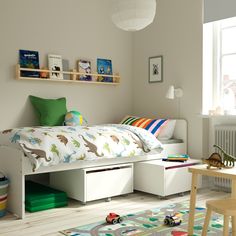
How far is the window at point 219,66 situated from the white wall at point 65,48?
1184 millimetres

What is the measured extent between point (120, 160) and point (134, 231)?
3.49 feet

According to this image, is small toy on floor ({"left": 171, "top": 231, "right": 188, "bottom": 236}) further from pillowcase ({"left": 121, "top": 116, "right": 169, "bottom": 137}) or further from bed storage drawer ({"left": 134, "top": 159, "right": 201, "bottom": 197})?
pillowcase ({"left": 121, "top": 116, "right": 169, "bottom": 137})

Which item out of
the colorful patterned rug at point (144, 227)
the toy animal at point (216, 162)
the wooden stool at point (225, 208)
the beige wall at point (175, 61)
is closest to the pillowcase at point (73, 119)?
the beige wall at point (175, 61)

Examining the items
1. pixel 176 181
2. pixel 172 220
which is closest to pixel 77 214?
pixel 172 220

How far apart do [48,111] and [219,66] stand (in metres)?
1.97

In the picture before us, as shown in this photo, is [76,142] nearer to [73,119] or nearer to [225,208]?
[73,119]

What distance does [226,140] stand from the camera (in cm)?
394

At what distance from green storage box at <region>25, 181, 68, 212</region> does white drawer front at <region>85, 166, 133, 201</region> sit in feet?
0.77

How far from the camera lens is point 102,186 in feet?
11.5

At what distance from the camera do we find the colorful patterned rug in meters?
2.64

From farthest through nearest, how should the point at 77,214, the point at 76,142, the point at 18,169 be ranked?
1. the point at 76,142
2. the point at 77,214
3. the point at 18,169

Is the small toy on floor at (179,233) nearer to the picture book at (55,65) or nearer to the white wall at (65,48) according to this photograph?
Result: the white wall at (65,48)

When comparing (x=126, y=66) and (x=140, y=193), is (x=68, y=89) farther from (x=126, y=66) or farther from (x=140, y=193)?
(x=140, y=193)

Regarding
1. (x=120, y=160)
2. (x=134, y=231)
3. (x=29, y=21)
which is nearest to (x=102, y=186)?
(x=120, y=160)
